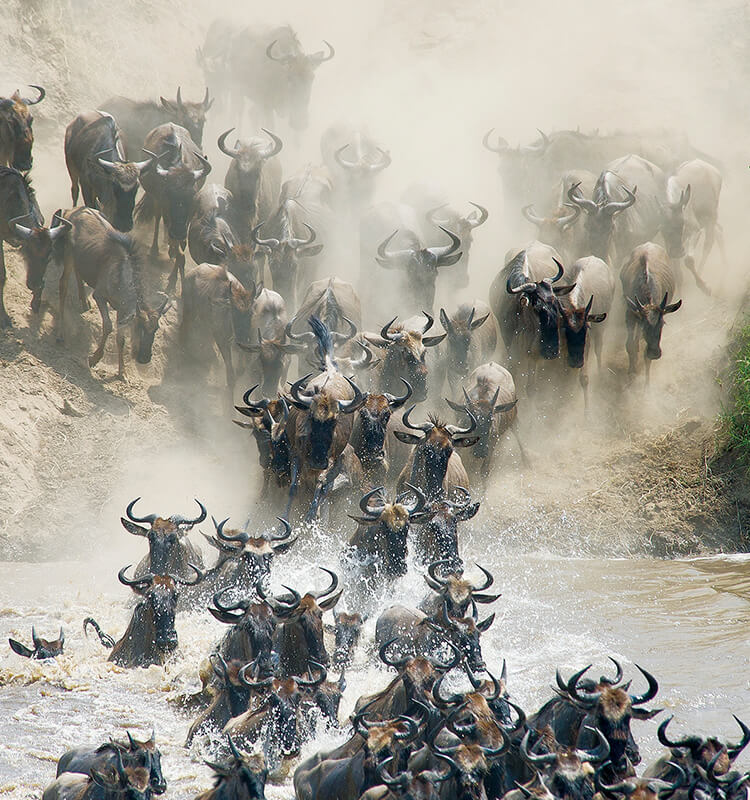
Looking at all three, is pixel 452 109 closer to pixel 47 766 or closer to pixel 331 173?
pixel 331 173

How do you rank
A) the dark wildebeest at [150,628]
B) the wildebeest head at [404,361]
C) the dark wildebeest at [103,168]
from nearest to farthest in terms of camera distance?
the dark wildebeest at [150,628], the wildebeest head at [404,361], the dark wildebeest at [103,168]

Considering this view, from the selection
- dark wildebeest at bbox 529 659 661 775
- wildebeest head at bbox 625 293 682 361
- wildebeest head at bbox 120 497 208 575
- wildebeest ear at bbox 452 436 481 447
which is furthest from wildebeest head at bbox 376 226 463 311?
dark wildebeest at bbox 529 659 661 775

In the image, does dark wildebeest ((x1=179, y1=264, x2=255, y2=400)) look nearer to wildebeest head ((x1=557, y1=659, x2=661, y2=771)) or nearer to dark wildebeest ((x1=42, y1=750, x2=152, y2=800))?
wildebeest head ((x1=557, y1=659, x2=661, y2=771))

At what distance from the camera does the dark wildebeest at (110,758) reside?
6.16 metres

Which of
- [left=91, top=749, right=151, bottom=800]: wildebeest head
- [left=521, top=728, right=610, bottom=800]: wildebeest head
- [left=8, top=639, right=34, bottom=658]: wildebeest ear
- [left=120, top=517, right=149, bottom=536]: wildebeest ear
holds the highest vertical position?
[left=521, top=728, right=610, bottom=800]: wildebeest head

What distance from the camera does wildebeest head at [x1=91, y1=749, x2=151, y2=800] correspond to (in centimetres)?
599

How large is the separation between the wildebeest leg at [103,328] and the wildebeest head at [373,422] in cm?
414

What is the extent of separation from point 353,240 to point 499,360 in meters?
3.66

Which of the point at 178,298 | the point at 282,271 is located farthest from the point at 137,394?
the point at 282,271

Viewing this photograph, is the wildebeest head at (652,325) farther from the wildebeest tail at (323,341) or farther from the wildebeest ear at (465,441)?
the wildebeest tail at (323,341)

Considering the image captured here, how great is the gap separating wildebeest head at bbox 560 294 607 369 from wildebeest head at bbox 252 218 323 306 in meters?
3.99

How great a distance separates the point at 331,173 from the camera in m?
19.6

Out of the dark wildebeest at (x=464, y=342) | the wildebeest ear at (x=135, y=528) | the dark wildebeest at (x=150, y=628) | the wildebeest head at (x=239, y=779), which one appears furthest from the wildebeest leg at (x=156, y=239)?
the wildebeest head at (x=239, y=779)

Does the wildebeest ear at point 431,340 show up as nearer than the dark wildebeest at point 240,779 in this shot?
No
